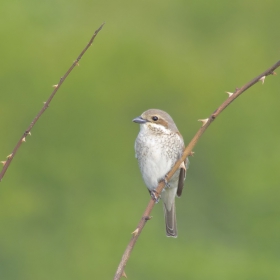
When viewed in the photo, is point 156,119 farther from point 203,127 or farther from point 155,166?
point 203,127

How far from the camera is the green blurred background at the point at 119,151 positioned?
10664 millimetres

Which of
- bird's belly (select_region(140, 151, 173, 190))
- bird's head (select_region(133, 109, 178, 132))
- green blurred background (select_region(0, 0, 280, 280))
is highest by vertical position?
bird's head (select_region(133, 109, 178, 132))

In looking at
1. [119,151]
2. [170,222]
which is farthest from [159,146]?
[119,151]

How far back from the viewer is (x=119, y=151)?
467 inches

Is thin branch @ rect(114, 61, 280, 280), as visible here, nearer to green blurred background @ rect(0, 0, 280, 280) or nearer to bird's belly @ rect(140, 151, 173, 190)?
bird's belly @ rect(140, 151, 173, 190)

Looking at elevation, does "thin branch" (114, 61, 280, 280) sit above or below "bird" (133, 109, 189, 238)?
above

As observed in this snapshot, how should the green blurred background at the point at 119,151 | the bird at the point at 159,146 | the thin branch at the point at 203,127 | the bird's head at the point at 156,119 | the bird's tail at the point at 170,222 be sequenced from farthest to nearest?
the green blurred background at the point at 119,151, the bird's tail at the point at 170,222, the bird at the point at 159,146, the bird's head at the point at 156,119, the thin branch at the point at 203,127

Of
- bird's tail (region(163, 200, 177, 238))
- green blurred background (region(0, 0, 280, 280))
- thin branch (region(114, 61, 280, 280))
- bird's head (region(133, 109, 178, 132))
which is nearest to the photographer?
thin branch (region(114, 61, 280, 280))

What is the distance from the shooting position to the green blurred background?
35.0ft

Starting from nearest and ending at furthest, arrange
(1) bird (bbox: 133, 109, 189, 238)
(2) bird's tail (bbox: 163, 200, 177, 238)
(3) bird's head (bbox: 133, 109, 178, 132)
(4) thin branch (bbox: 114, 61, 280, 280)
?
(4) thin branch (bbox: 114, 61, 280, 280)
(3) bird's head (bbox: 133, 109, 178, 132)
(1) bird (bbox: 133, 109, 189, 238)
(2) bird's tail (bbox: 163, 200, 177, 238)

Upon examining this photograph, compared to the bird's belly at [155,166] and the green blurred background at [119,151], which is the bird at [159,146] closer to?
the bird's belly at [155,166]

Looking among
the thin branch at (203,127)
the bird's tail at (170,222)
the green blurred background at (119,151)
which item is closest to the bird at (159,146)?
the bird's tail at (170,222)

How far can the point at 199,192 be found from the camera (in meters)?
11.9

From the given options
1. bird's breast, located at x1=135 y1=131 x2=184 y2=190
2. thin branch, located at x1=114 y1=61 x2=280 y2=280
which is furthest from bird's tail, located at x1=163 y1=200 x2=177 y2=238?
thin branch, located at x1=114 y1=61 x2=280 y2=280
